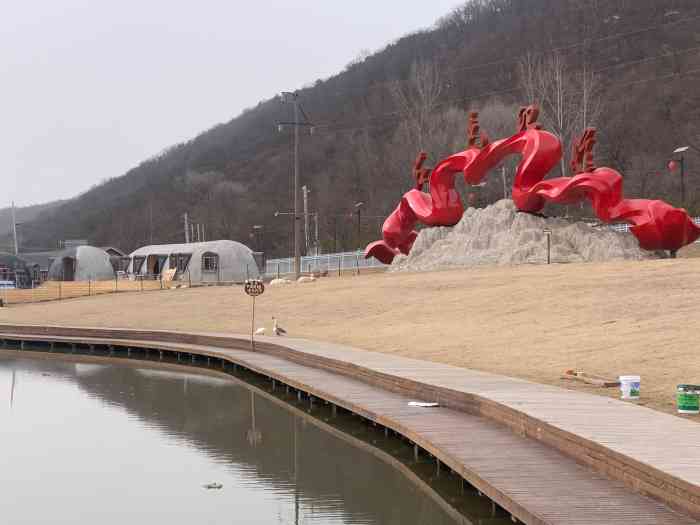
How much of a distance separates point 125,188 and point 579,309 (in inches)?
6116

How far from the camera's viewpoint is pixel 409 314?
30.2 meters

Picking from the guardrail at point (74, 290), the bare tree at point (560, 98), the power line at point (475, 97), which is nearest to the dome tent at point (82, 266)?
the guardrail at point (74, 290)

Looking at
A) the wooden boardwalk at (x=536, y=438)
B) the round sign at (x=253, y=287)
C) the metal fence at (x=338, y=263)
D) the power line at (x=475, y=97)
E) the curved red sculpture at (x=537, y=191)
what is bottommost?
the wooden boardwalk at (x=536, y=438)

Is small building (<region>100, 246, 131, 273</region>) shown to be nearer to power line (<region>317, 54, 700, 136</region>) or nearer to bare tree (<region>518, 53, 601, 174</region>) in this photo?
bare tree (<region>518, 53, 601, 174</region>)

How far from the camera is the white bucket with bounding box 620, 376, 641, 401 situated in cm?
1308

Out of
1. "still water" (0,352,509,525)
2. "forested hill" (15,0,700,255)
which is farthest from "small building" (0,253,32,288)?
"still water" (0,352,509,525)

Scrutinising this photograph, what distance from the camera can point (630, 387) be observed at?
13109mm

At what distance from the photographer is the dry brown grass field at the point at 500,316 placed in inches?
697

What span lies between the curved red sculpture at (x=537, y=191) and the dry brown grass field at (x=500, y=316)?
12.9ft

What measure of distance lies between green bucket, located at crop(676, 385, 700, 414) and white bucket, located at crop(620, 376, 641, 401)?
1.35 metres

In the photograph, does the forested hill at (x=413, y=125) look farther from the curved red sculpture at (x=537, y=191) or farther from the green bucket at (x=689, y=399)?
the green bucket at (x=689, y=399)

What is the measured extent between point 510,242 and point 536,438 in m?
30.7

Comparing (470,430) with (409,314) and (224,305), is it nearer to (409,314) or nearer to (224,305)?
(409,314)

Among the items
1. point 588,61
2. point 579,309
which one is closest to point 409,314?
point 579,309
